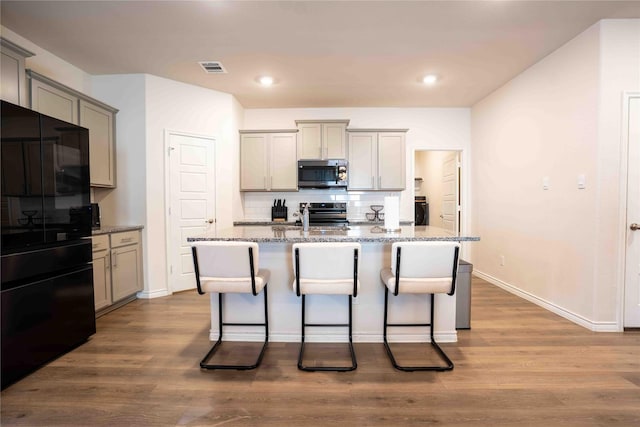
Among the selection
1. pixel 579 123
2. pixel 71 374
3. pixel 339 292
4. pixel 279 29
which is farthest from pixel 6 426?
pixel 579 123

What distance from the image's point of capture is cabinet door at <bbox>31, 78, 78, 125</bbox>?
8.69ft

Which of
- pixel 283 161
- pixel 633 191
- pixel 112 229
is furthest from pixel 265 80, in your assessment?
A: pixel 633 191

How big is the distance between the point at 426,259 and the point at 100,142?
382cm

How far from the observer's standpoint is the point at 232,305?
8.27 ft

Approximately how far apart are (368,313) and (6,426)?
2330 millimetres

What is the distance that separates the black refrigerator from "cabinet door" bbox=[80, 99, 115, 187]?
37.2 inches

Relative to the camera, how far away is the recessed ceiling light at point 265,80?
379 centimetres

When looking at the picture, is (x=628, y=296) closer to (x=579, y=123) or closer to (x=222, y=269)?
(x=579, y=123)

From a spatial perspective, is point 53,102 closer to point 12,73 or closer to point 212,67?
point 12,73

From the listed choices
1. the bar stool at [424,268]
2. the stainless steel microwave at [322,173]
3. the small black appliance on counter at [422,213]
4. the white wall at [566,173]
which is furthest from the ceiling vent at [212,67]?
the small black appliance on counter at [422,213]

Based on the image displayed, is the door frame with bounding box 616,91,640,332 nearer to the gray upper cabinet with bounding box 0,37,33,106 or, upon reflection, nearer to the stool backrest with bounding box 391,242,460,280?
the stool backrest with bounding box 391,242,460,280

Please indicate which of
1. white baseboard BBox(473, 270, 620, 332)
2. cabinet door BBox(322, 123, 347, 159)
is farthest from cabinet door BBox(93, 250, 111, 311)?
white baseboard BBox(473, 270, 620, 332)

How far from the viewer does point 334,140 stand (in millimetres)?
4660

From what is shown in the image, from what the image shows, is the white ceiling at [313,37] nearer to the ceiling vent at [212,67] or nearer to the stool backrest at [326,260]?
the ceiling vent at [212,67]
